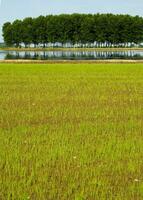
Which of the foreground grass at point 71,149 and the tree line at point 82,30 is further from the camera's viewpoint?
the tree line at point 82,30

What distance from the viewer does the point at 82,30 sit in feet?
403

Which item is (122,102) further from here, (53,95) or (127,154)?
(127,154)

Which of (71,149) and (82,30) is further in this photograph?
(82,30)

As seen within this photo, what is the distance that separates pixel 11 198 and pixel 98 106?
7901 millimetres

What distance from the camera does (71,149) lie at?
315 inches

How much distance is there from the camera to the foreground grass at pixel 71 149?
19.9 ft

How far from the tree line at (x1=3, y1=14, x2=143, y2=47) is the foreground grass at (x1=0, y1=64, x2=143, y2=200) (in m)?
110

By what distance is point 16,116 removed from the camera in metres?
11.6

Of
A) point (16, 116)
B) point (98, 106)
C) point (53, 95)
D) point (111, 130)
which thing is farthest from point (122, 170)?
point (53, 95)

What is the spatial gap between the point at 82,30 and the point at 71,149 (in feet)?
381

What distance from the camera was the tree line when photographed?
123 m

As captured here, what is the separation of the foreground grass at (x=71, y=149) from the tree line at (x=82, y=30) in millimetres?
109811

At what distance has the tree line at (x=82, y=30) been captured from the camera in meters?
123

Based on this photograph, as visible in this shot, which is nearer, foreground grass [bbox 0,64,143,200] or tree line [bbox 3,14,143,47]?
foreground grass [bbox 0,64,143,200]
